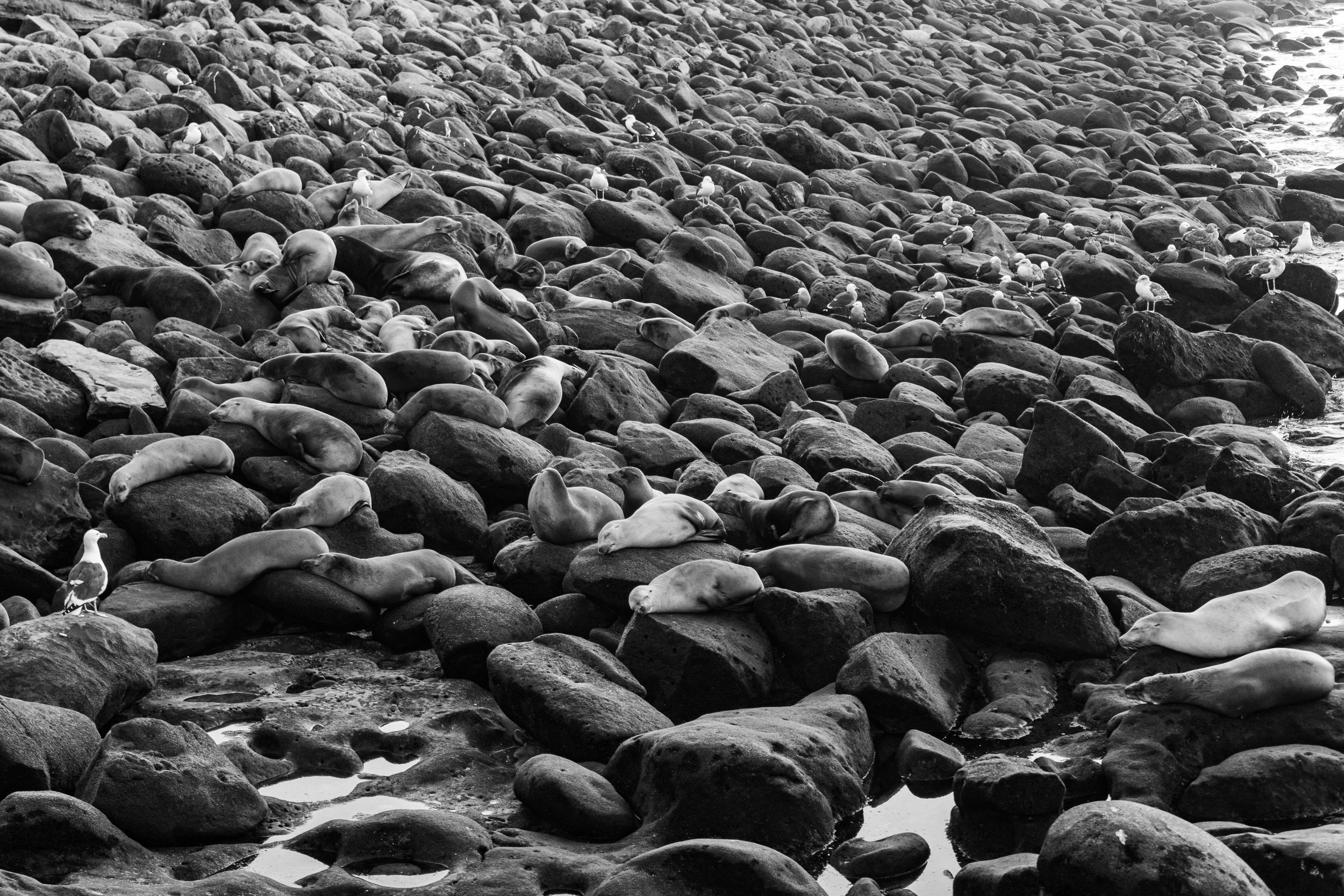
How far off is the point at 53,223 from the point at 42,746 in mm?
6466

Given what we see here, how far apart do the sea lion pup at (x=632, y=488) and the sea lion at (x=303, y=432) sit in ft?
5.10

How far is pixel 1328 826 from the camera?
5.25 m

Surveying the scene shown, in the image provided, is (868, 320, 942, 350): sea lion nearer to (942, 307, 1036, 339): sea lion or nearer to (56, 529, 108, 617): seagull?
(942, 307, 1036, 339): sea lion

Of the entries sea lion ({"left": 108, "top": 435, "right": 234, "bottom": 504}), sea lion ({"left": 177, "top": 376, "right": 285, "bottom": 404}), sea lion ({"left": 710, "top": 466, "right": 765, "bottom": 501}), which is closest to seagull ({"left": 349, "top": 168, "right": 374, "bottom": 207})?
sea lion ({"left": 177, "top": 376, "right": 285, "bottom": 404})

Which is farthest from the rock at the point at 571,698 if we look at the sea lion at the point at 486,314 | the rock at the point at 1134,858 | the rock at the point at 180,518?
the sea lion at the point at 486,314

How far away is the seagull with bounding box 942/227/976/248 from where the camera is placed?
16484mm

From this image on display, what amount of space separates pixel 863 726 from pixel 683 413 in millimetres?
4200

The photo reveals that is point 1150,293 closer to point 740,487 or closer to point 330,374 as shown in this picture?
point 740,487

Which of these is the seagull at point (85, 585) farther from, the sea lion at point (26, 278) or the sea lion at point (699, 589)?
the sea lion at point (26, 278)

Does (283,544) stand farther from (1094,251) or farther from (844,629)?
(1094,251)

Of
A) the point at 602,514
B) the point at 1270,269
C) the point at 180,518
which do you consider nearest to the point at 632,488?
the point at 602,514

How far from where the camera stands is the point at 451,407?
8.72 meters

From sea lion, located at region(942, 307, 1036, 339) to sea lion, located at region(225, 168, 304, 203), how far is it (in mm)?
6087

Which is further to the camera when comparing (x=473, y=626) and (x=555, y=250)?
(x=555, y=250)
